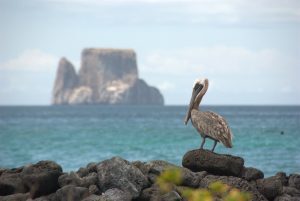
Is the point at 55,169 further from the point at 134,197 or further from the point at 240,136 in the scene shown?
the point at 240,136

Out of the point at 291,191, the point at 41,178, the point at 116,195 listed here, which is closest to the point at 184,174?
the point at 116,195

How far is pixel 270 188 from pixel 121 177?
2818mm

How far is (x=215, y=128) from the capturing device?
1479 cm

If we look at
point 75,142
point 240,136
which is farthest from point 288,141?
point 75,142

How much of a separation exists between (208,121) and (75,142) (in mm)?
37763

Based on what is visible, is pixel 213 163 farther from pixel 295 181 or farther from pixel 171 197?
pixel 295 181

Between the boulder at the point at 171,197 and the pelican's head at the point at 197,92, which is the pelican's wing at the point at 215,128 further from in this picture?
the boulder at the point at 171,197

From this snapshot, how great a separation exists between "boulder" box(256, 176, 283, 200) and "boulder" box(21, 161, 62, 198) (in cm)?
365

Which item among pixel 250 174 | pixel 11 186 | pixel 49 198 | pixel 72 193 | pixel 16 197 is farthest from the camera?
pixel 250 174

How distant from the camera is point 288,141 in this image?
49.7m

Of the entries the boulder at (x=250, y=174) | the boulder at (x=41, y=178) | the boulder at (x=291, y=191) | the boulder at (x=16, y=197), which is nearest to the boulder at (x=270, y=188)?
the boulder at (x=250, y=174)

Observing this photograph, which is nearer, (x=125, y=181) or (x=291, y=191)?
(x=125, y=181)

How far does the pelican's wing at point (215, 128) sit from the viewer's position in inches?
582

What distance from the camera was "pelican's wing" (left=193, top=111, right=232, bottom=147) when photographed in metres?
14.8
